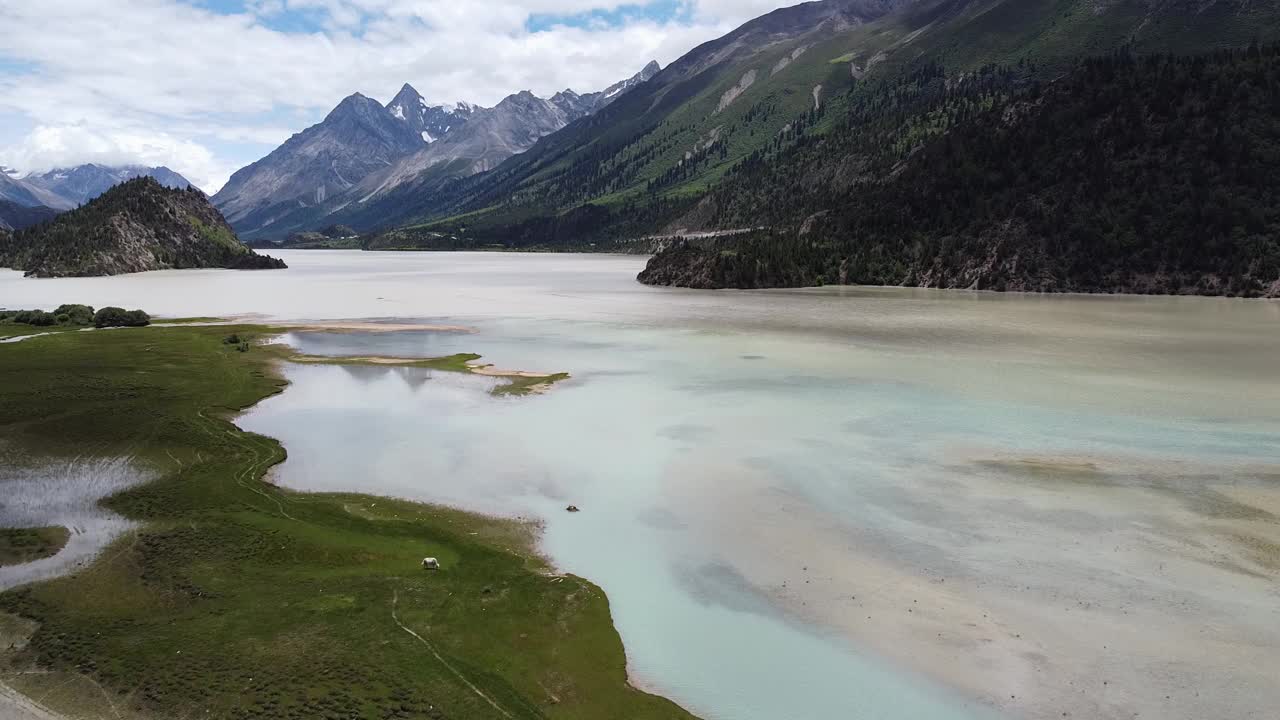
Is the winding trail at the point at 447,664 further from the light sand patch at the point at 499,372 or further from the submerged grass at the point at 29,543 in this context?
the light sand patch at the point at 499,372

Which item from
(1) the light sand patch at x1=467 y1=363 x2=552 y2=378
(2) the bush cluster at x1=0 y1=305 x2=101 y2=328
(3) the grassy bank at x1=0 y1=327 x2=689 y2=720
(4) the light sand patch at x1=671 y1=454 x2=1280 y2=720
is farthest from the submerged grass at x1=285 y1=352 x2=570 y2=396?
(2) the bush cluster at x1=0 y1=305 x2=101 y2=328

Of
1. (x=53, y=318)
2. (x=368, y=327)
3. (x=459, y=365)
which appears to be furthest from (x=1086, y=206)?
(x=53, y=318)

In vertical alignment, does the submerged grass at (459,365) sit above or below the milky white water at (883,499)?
above

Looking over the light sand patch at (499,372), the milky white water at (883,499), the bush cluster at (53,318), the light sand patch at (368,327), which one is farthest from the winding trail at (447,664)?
the bush cluster at (53,318)

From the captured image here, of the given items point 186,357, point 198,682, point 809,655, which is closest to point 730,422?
point 809,655

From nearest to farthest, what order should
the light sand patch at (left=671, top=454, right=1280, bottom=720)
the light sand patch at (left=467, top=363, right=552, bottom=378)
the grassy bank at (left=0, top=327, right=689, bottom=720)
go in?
the grassy bank at (left=0, top=327, right=689, bottom=720)
the light sand patch at (left=671, top=454, right=1280, bottom=720)
the light sand patch at (left=467, top=363, right=552, bottom=378)

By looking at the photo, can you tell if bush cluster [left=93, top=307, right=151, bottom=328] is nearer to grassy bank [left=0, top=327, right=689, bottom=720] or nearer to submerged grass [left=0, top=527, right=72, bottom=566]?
grassy bank [left=0, top=327, right=689, bottom=720]

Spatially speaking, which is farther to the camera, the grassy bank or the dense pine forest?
the dense pine forest
